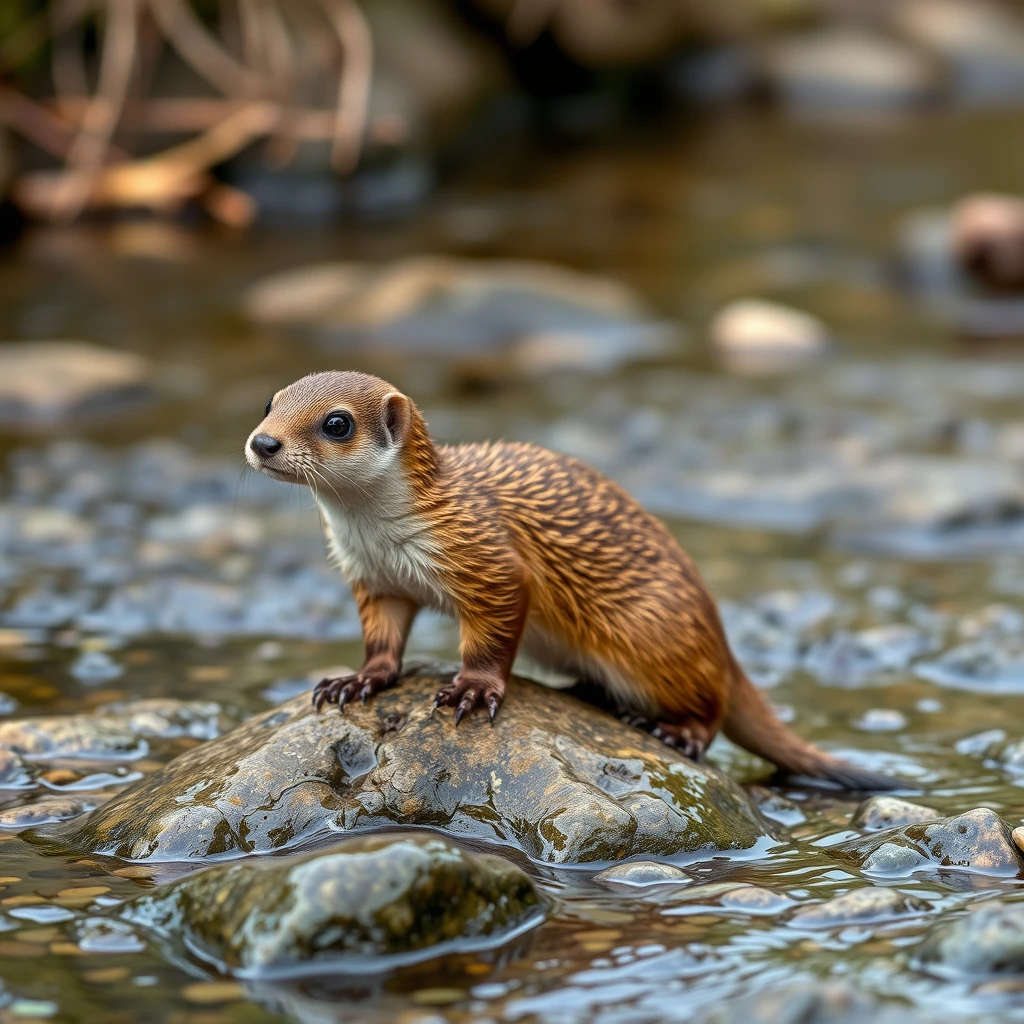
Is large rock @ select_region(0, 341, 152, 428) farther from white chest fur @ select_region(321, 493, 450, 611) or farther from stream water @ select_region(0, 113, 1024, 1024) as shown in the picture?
white chest fur @ select_region(321, 493, 450, 611)

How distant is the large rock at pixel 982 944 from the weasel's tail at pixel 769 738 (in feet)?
5.99

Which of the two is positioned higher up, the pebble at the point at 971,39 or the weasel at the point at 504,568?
the pebble at the point at 971,39

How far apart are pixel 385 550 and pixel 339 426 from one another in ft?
1.51

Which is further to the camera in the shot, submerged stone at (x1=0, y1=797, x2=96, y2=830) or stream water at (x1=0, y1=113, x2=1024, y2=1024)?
submerged stone at (x1=0, y1=797, x2=96, y2=830)

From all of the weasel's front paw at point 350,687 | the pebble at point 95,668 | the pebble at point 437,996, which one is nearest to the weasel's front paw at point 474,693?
the weasel's front paw at point 350,687

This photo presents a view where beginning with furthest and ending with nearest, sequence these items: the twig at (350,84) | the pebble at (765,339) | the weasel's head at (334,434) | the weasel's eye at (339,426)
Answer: the twig at (350,84) → the pebble at (765,339) → the weasel's eye at (339,426) → the weasel's head at (334,434)

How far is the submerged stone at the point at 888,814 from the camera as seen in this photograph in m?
5.25

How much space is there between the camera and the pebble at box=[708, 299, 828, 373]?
502 inches

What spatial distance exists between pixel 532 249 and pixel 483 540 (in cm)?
1175

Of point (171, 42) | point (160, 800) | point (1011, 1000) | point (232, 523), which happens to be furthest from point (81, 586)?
point (171, 42)

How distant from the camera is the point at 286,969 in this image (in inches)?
158

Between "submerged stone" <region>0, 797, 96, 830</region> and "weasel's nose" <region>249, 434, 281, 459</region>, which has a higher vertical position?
"weasel's nose" <region>249, 434, 281, 459</region>

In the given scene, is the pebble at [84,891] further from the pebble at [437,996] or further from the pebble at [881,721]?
the pebble at [881,721]

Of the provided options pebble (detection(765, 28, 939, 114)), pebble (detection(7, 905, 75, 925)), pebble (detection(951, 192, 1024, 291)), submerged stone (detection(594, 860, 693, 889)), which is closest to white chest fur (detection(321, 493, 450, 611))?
submerged stone (detection(594, 860, 693, 889))
